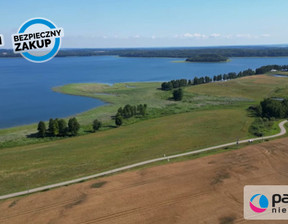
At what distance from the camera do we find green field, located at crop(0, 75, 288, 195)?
108 feet

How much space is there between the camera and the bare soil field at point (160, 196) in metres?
22.7

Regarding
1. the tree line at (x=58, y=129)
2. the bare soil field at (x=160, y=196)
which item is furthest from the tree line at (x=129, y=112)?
the bare soil field at (x=160, y=196)

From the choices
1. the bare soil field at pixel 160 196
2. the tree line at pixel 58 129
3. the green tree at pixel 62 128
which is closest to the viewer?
the bare soil field at pixel 160 196

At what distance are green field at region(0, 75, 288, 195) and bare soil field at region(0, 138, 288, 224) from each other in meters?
4.45

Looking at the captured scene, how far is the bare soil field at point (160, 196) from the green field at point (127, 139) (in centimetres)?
445

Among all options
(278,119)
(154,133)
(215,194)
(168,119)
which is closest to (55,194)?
(215,194)

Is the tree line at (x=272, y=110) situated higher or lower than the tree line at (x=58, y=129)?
higher

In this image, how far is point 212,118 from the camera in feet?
187

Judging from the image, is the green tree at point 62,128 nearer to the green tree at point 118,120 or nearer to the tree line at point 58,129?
the tree line at point 58,129

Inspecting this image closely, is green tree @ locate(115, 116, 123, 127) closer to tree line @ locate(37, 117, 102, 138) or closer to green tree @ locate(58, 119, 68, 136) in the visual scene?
tree line @ locate(37, 117, 102, 138)

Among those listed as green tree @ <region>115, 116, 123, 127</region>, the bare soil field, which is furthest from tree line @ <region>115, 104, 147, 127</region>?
the bare soil field

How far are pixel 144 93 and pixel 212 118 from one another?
41.0 metres

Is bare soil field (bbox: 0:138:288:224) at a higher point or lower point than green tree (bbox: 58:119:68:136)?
lower

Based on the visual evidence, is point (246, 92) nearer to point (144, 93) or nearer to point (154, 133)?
point (144, 93)
